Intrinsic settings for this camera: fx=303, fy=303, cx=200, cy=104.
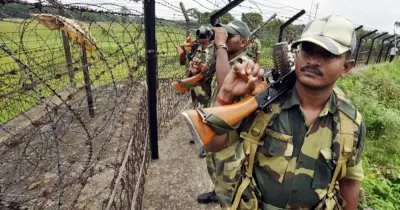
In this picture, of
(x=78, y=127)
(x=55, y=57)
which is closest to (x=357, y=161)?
(x=55, y=57)

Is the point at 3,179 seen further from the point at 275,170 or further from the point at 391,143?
the point at 391,143

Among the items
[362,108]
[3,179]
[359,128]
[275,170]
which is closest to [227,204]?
[275,170]

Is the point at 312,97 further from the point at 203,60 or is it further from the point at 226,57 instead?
the point at 203,60

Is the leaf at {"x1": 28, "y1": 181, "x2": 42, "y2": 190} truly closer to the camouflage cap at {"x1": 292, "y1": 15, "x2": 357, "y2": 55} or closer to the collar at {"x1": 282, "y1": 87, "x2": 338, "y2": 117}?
the collar at {"x1": 282, "y1": 87, "x2": 338, "y2": 117}

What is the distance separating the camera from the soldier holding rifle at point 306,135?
1.37 m

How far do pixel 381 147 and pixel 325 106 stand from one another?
5.10 meters

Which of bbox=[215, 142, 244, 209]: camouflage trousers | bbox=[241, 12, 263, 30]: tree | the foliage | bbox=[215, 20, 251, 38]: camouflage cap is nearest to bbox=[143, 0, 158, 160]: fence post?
bbox=[215, 20, 251, 38]: camouflage cap

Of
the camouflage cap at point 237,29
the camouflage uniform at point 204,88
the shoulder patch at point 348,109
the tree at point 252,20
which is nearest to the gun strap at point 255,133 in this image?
the shoulder patch at point 348,109

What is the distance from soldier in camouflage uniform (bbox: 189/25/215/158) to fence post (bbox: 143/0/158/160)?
0.41 metres

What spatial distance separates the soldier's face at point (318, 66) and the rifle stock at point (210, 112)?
11.7 inches

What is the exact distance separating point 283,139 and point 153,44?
2.09 m

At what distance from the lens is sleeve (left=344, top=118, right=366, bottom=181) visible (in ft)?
4.86

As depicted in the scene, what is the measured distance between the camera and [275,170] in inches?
58.7

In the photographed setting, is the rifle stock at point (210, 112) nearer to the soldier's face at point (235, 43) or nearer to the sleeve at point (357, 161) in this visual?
the sleeve at point (357, 161)
